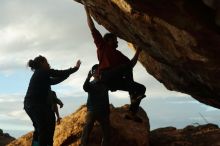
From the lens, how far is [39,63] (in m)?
13.9

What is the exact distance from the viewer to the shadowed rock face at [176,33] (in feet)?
39.3

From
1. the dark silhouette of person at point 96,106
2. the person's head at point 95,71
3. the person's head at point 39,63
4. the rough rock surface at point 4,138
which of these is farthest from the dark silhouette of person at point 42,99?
the rough rock surface at point 4,138

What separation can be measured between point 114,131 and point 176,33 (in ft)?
14.2

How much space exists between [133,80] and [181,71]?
60.7 inches

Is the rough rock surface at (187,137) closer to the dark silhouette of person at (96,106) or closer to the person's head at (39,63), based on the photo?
the dark silhouette of person at (96,106)

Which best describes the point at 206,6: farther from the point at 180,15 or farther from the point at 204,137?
the point at 204,137

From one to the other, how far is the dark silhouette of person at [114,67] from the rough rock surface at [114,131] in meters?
0.91

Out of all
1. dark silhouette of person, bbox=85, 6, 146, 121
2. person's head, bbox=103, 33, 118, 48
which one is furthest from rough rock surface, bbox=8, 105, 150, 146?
person's head, bbox=103, 33, 118, 48

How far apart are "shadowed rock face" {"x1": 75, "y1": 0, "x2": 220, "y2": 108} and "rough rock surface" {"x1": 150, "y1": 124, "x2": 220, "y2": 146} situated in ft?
4.22

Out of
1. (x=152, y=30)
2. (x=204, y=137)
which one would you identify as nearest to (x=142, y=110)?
(x=204, y=137)

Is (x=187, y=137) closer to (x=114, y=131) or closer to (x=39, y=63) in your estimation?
(x=114, y=131)

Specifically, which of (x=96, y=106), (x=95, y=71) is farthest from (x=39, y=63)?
(x=96, y=106)

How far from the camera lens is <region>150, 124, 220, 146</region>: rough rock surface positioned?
1644cm

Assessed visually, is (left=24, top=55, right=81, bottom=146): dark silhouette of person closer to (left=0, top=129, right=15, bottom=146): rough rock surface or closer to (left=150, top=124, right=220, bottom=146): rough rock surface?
(left=150, top=124, right=220, bottom=146): rough rock surface
